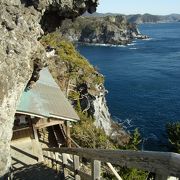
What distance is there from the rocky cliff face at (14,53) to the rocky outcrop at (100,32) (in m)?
163

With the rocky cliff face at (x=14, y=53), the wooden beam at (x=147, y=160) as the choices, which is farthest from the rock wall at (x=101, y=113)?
the wooden beam at (x=147, y=160)

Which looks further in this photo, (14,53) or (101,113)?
(101,113)

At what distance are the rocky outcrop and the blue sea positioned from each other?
58.3 m

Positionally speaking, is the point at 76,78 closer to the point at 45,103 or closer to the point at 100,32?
the point at 45,103

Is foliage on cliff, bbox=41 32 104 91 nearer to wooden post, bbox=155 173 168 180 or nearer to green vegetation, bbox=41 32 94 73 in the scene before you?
green vegetation, bbox=41 32 94 73

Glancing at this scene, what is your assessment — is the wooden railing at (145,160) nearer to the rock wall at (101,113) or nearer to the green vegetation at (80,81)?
the green vegetation at (80,81)

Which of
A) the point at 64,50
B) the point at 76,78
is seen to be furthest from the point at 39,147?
the point at 64,50

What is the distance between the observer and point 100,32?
184m

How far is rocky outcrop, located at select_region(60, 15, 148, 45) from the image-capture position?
178125 mm

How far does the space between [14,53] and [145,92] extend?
2683 inches

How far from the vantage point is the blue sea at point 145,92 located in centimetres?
5947

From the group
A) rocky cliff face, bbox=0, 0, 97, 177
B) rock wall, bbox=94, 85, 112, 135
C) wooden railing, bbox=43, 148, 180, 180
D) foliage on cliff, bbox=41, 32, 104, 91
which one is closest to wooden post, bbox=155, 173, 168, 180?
wooden railing, bbox=43, 148, 180, 180

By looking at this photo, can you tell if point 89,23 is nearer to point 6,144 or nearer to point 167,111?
point 167,111

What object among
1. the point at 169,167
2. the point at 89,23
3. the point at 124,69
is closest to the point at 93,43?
the point at 89,23
